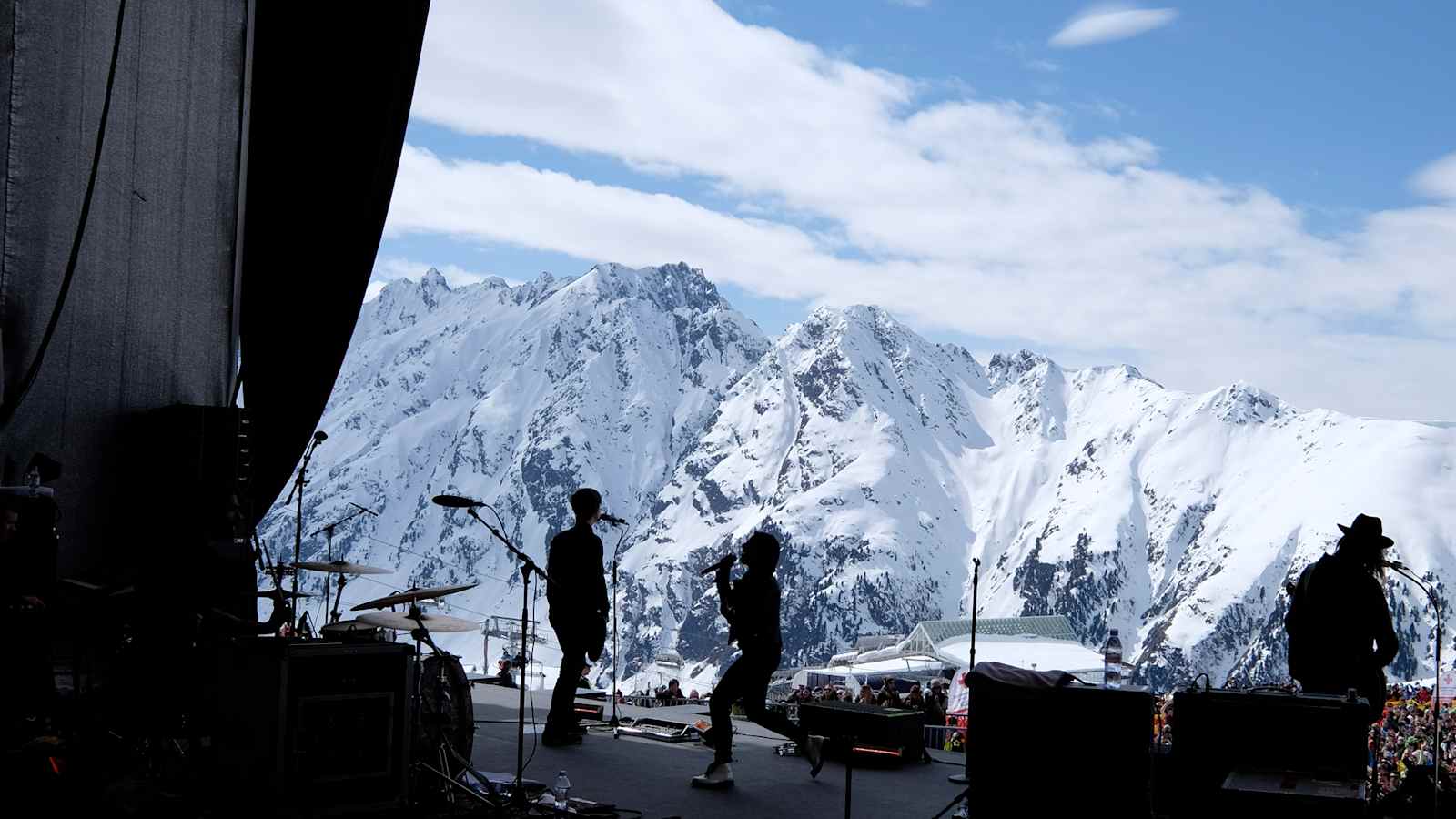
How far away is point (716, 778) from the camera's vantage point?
6516mm

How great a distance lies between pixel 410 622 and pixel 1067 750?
2.94 m

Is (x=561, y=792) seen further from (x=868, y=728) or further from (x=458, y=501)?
(x=868, y=728)

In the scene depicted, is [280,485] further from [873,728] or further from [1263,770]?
[1263,770]

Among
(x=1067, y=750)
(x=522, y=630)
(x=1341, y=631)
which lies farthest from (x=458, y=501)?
(x=1341, y=631)

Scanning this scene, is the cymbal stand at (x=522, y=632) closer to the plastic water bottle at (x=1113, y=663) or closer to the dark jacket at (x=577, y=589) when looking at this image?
the dark jacket at (x=577, y=589)

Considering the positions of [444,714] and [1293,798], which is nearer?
[1293,798]

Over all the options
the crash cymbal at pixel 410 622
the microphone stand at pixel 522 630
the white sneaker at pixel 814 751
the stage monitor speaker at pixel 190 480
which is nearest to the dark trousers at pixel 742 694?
the white sneaker at pixel 814 751

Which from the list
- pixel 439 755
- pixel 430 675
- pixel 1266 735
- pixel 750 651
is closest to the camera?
pixel 1266 735

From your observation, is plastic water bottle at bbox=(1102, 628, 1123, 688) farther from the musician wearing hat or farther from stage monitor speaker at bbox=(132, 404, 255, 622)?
stage monitor speaker at bbox=(132, 404, 255, 622)

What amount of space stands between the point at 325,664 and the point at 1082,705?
287cm

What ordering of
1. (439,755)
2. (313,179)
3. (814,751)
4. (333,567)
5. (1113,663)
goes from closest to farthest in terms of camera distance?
(439,755) < (814,751) < (1113,663) < (333,567) < (313,179)

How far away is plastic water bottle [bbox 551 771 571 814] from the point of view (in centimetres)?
557

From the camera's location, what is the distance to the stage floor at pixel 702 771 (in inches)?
237

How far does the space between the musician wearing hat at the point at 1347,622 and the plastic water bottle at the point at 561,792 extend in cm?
371
